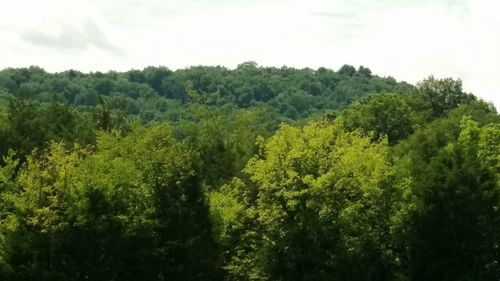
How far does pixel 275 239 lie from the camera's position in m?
39.4

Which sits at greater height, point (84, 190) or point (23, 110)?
point (23, 110)

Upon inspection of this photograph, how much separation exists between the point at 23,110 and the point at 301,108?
12207 centimetres

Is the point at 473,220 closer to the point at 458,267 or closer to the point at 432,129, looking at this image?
the point at 458,267

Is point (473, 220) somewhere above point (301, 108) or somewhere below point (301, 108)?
below

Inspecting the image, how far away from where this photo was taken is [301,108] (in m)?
181

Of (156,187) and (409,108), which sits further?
(409,108)

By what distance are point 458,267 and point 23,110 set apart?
3874 centimetres

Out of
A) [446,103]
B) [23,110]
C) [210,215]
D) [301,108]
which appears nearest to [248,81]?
[301,108]

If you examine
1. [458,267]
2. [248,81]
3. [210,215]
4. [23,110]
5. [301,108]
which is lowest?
[458,267]

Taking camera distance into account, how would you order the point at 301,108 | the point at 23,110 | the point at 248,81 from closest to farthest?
the point at 23,110, the point at 301,108, the point at 248,81

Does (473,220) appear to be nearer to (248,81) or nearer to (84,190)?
(84,190)

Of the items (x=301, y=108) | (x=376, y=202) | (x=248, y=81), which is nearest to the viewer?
(x=376, y=202)

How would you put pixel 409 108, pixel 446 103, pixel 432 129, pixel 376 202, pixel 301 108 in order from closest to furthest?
pixel 376 202
pixel 432 129
pixel 409 108
pixel 446 103
pixel 301 108

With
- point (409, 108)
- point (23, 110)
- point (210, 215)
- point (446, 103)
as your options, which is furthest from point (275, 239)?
point (446, 103)
